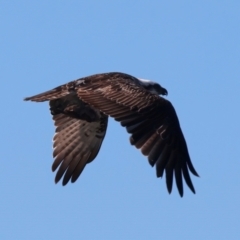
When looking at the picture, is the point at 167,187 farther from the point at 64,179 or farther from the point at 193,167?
the point at 64,179

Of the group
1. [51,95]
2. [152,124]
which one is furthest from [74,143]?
[152,124]

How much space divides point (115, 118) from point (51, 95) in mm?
1641

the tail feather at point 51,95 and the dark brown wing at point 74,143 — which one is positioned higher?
the tail feather at point 51,95

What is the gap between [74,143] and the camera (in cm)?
2131

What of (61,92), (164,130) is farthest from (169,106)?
(61,92)

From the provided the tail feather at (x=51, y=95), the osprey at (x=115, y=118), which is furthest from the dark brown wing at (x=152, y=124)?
the tail feather at (x=51, y=95)

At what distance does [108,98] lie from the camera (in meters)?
19.4

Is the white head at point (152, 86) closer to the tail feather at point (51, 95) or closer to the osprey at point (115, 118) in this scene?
the osprey at point (115, 118)

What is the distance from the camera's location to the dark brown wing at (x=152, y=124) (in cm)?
1856

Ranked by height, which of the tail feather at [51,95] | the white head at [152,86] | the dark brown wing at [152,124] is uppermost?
the white head at [152,86]

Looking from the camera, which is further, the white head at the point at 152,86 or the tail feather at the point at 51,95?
the white head at the point at 152,86

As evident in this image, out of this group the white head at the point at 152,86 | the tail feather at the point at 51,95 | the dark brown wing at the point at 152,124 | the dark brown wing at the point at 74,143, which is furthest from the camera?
the white head at the point at 152,86

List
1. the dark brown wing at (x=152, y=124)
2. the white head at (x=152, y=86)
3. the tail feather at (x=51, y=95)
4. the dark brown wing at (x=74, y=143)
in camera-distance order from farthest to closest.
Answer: the white head at (x=152, y=86) → the dark brown wing at (x=74, y=143) → the tail feather at (x=51, y=95) → the dark brown wing at (x=152, y=124)

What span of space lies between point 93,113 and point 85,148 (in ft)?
2.58
